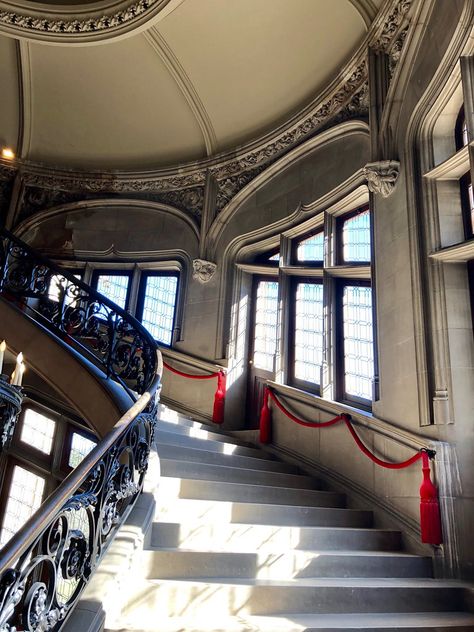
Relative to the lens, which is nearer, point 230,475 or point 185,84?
point 230,475

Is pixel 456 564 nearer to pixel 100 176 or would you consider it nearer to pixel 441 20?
pixel 441 20

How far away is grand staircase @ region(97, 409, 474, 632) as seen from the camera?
2787mm

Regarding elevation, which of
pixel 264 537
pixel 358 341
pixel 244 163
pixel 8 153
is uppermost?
pixel 8 153

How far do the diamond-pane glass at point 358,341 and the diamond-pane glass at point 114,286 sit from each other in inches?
166

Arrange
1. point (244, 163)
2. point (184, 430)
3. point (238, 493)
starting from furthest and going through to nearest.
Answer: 1. point (244, 163)
2. point (184, 430)
3. point (238, 493)

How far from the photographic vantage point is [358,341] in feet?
19.5

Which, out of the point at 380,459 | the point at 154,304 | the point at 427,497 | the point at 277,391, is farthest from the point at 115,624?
the point at 154,304

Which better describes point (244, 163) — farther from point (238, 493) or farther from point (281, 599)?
point (281, 599)

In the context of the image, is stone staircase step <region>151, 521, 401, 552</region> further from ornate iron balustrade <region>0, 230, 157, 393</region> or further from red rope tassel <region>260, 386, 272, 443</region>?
red rope tassel <region>260, 386, 272, 443</region>

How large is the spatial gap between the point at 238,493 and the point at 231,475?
461 mm

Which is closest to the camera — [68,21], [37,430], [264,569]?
[264,569]

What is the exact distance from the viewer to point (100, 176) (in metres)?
9.34

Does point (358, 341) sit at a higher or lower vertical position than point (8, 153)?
lower

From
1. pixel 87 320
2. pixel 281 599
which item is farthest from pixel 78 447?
pixel 281 599
